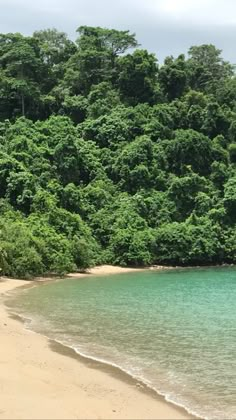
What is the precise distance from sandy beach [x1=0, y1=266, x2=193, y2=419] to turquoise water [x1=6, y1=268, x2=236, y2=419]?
2.17ft

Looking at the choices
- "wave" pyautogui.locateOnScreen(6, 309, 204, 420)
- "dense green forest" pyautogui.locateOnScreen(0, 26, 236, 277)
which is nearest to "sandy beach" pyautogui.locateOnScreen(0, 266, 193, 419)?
"wave" pyautogui.locateOnScreen(6, 309, 204, 420)

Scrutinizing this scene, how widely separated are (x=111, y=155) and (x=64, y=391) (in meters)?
52.2

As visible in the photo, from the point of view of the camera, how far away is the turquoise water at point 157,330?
430 inches

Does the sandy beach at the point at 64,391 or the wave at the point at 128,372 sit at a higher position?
the sandy beach at the point at 64,391

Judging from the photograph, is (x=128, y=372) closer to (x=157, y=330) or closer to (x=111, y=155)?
(x=157, y=330)

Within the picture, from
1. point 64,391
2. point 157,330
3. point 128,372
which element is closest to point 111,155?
point 157,330

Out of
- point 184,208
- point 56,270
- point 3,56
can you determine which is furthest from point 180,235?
point 3,56

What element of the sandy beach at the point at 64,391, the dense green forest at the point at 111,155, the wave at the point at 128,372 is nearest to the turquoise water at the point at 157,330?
the wave at the point at 128,372

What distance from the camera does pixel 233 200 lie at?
182 feet

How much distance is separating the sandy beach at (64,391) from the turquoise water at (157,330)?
26.1 inches

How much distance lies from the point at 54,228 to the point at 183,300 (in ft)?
65.8

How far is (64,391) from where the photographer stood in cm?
980

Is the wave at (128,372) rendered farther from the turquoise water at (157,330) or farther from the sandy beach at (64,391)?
the sandy beach at (64,391)

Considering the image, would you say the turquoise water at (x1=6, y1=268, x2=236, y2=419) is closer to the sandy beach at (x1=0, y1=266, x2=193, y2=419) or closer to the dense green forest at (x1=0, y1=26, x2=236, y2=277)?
the sandy beach at (x1=0, y1=266, x2=193, y2=419)
